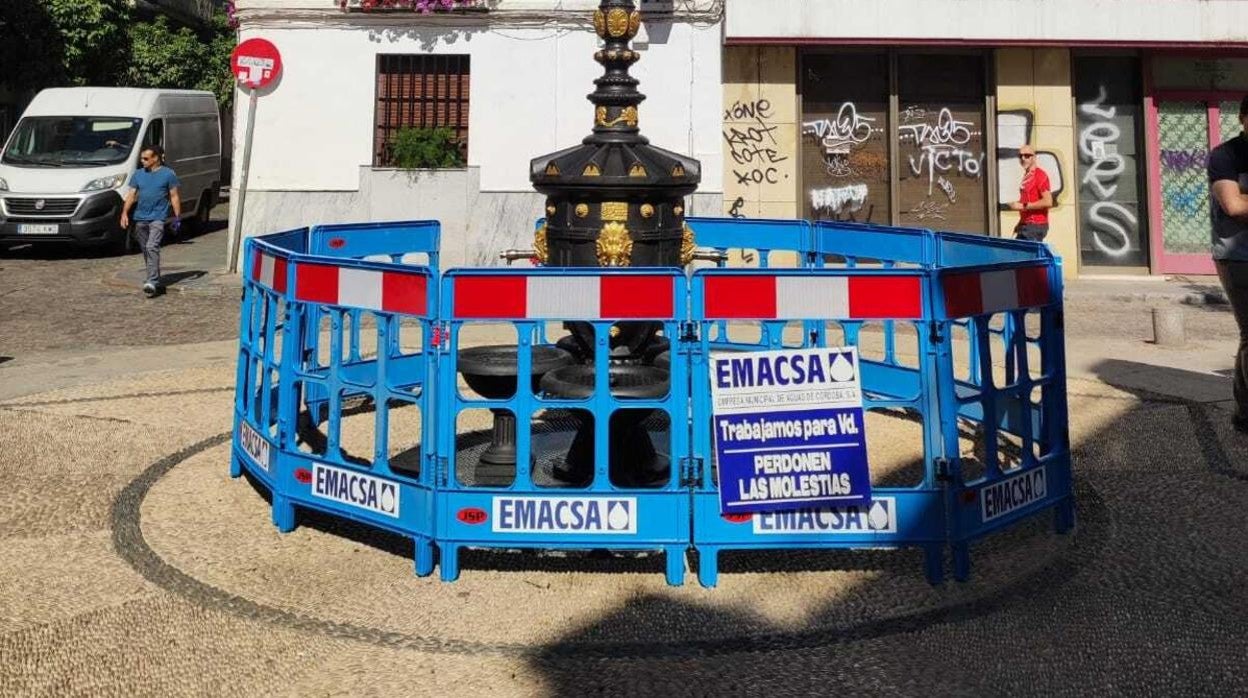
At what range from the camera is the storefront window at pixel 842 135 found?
625 inches

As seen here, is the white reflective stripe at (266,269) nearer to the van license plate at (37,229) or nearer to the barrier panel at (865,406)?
the barrier panel at (865,406)

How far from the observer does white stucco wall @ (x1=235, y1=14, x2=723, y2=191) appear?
50.1ft

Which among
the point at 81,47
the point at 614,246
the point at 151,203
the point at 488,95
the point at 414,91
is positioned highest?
the point at 81,47

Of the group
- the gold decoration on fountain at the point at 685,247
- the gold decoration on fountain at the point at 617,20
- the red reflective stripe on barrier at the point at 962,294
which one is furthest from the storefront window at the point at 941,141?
the red reflective stripe on barrier at the point at 962,294

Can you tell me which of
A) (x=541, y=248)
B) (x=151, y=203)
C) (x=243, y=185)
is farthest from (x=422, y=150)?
(x=541, y=248)

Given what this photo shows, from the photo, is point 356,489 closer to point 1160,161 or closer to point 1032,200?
point 1032,200

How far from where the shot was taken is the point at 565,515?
396cm

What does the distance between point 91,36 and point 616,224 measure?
26.9 m

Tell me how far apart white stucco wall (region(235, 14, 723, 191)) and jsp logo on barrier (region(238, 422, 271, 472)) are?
10.4 m

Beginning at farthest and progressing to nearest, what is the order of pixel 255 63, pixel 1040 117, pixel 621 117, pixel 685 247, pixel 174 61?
1. pixel 174 61
2. pixel 1040 117
3. pixel 255 63
4. pixel 685 247
5. pixel 621 117

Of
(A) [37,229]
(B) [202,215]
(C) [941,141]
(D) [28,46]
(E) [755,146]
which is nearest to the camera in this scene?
(E) [755,146]

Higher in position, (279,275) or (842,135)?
(842,135)

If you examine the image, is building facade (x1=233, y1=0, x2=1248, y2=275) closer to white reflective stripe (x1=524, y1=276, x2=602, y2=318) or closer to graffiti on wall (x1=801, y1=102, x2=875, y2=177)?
graffiti on wall (x1=801, y1=102, x2=875, y2=177)

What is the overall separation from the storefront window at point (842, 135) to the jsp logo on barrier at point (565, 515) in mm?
12554
